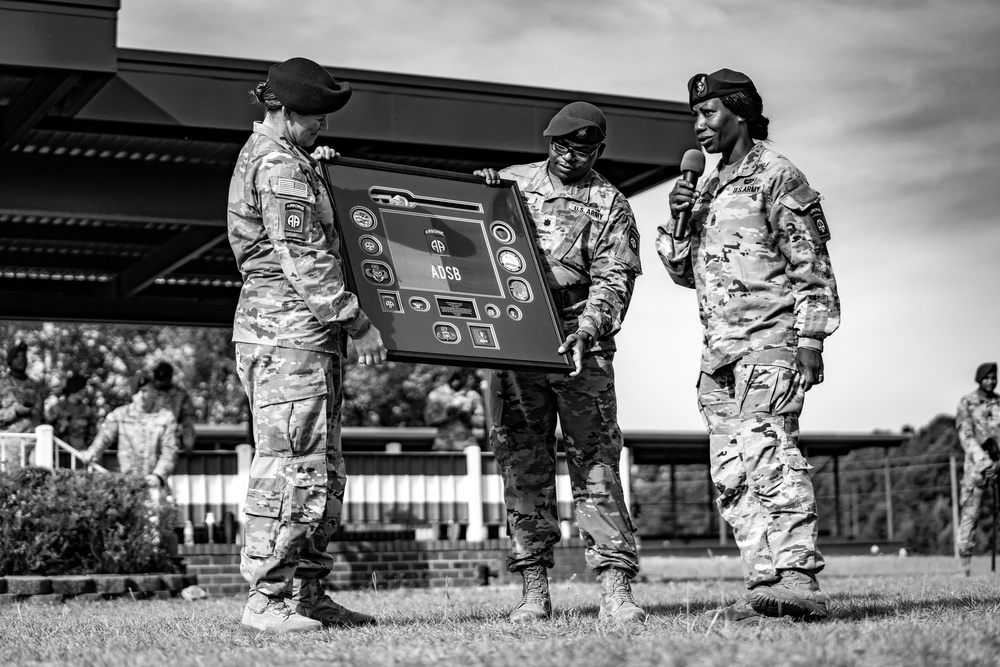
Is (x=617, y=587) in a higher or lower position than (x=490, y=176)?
lower

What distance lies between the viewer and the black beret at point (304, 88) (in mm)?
5543

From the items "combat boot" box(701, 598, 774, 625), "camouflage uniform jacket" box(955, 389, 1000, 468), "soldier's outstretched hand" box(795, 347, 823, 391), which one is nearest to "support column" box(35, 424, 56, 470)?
"combat boot" box(701, 598, 774, 625)

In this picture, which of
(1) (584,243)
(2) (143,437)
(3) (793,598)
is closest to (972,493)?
(2) (143,437)

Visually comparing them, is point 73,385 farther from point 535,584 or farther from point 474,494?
point 535,584

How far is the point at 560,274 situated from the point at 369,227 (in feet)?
3.29

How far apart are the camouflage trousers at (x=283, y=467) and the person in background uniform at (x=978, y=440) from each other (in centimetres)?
1051

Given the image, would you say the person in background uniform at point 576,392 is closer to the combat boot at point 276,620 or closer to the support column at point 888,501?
the combat boot at point 276,620

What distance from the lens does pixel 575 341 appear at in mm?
5938

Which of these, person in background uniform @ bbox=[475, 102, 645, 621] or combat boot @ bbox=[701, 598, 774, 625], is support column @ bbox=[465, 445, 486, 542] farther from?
combat boot @ bbox=[701, 598, 774, 625]

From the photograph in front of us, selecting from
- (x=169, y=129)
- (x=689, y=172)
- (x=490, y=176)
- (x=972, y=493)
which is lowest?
(x=972, y=493)

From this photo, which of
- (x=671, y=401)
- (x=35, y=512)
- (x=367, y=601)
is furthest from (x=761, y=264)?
(x=671, y=401)

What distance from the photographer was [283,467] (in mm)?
5348

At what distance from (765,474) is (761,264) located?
3.15ft

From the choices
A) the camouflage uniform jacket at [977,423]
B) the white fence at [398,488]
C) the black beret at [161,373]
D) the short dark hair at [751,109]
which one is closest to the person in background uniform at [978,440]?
the camouflage uniform jacket at [977,423]
